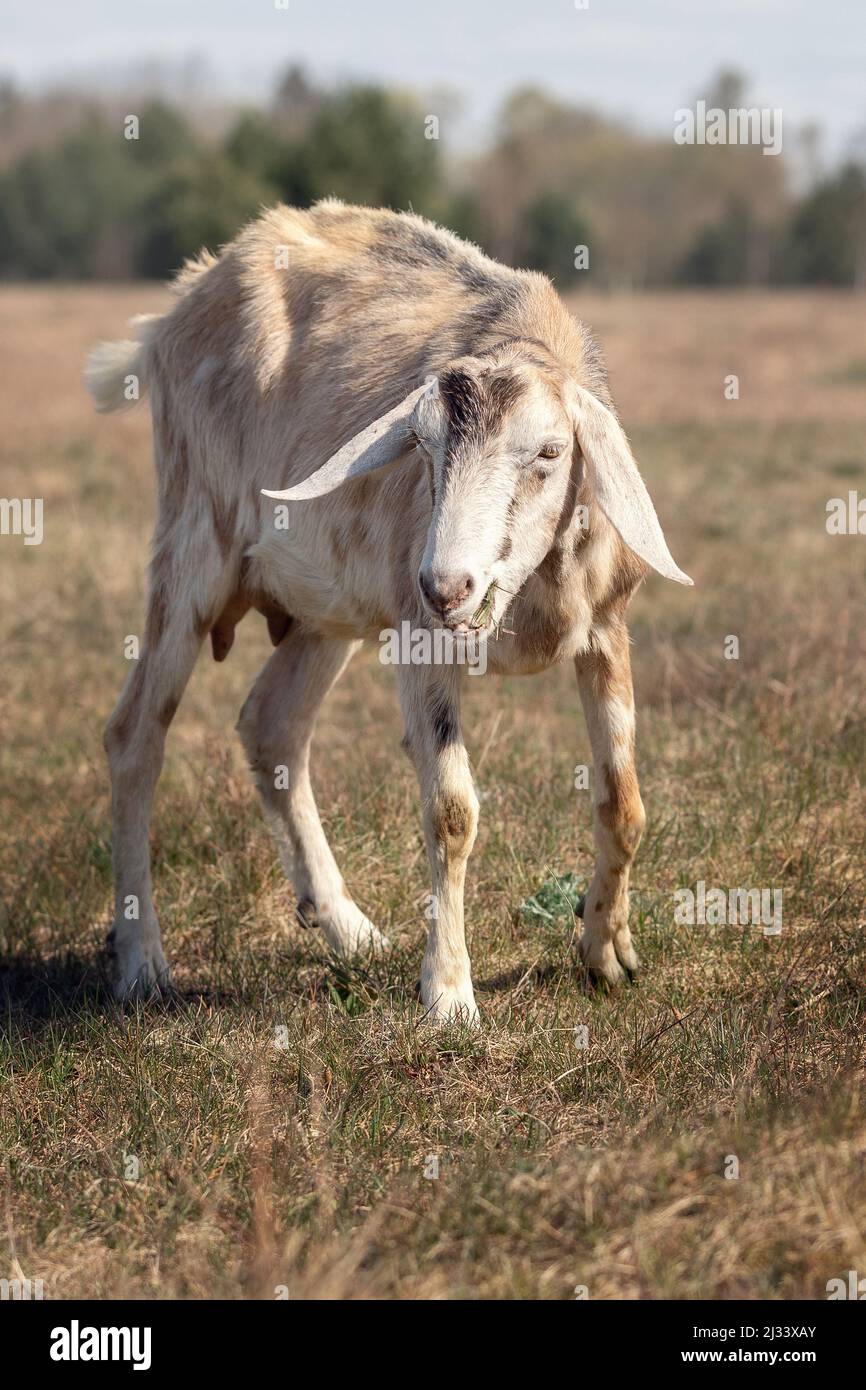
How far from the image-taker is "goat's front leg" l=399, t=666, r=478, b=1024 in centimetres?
462

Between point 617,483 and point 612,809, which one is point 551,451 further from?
point 612,809

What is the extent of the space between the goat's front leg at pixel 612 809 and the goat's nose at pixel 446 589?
1043 mm

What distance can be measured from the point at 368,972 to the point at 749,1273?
2044 millimetres

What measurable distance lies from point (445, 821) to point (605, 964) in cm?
76

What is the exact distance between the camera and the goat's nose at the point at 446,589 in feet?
12.8

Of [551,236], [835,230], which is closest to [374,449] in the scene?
[551,236]

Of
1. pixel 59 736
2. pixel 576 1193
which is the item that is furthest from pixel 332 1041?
pixel 59 736

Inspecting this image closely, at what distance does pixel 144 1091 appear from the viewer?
427cm

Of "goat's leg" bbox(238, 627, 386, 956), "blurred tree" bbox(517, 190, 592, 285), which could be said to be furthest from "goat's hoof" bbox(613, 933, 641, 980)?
"blurred tree" bbox(517, 190, 592, 285)

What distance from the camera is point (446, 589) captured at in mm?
3885

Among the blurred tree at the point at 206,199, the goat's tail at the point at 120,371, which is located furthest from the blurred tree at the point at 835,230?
the goat's tail at the point at 120,371

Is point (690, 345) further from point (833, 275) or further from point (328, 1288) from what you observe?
point (833, 275)

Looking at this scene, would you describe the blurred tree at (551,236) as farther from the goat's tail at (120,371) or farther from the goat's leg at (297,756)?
the goat's leg at (297,756)

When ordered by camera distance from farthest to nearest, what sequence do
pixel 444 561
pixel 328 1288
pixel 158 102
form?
pixel 158 102 < pixel 444 561 < pixel 328 1288
